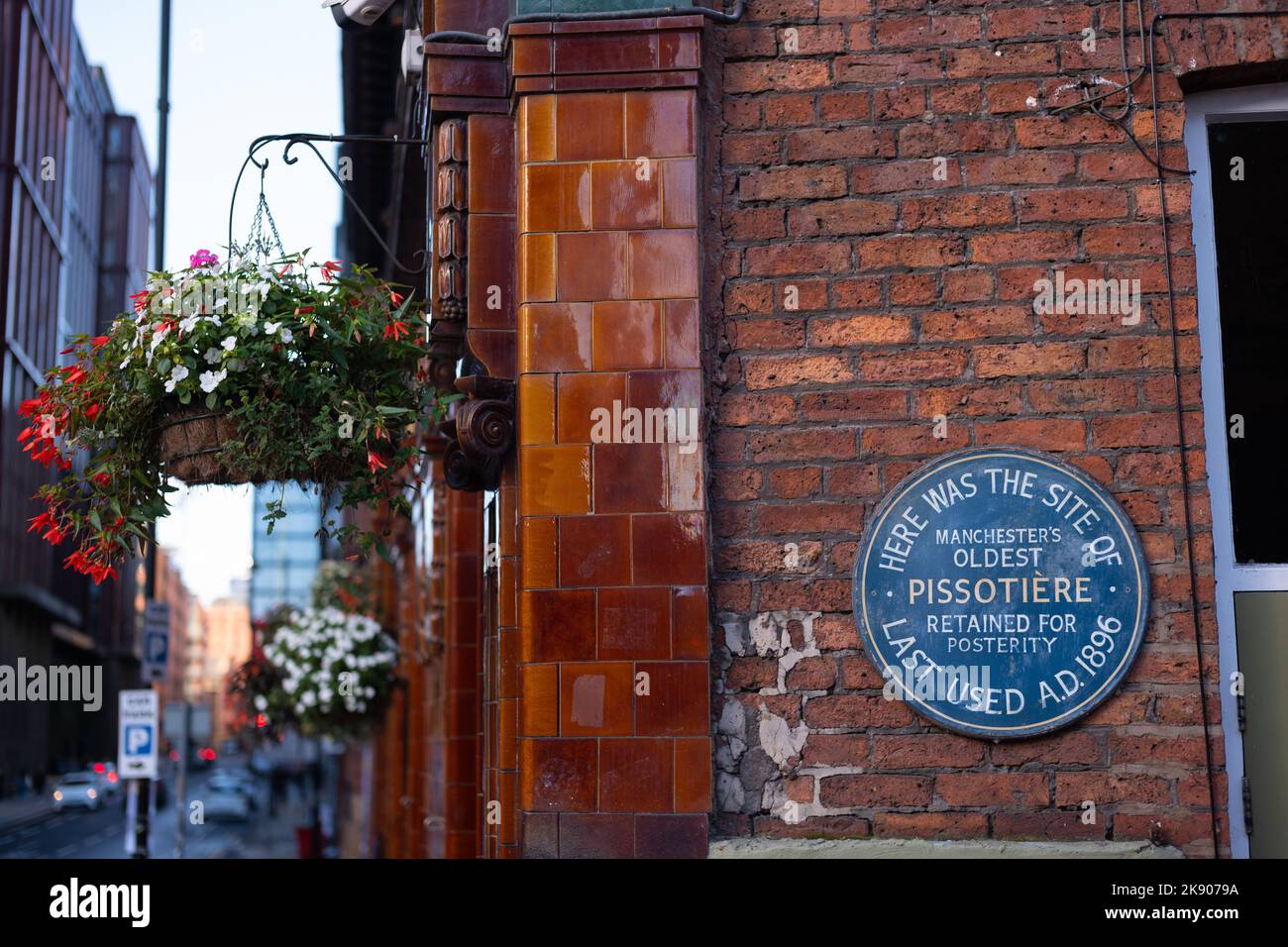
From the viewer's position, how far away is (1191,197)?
17.2 feet

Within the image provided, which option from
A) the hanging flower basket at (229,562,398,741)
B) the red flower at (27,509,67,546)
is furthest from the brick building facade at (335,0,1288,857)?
the hanging flower basket at (229,562,398,741)

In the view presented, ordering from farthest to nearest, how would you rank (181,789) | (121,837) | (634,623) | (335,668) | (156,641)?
(121,837) → (156,641) → (181,789) → (335,668) → (634,623)

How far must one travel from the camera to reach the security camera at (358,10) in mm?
6215

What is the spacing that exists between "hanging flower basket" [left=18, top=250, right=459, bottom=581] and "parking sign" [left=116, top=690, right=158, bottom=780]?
31.8ft

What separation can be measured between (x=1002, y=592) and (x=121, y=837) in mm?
34843

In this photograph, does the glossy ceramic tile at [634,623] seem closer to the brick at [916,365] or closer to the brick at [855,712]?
the brick at [855,712]

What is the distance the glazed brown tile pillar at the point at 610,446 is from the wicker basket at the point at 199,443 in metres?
1.02

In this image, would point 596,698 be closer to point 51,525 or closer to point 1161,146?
point 51,525

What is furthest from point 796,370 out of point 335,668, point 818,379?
point 335,668

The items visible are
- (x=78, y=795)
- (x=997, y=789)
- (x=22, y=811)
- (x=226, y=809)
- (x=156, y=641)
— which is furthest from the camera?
(x=78, y=795)

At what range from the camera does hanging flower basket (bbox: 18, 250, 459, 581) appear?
5.12 metres

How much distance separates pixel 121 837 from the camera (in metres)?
36.0

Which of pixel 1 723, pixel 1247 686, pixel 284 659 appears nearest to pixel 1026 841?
pixel 1247 686

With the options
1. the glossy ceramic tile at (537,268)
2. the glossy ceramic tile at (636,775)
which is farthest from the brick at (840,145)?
the glossy ceramic tile at (636,775)
